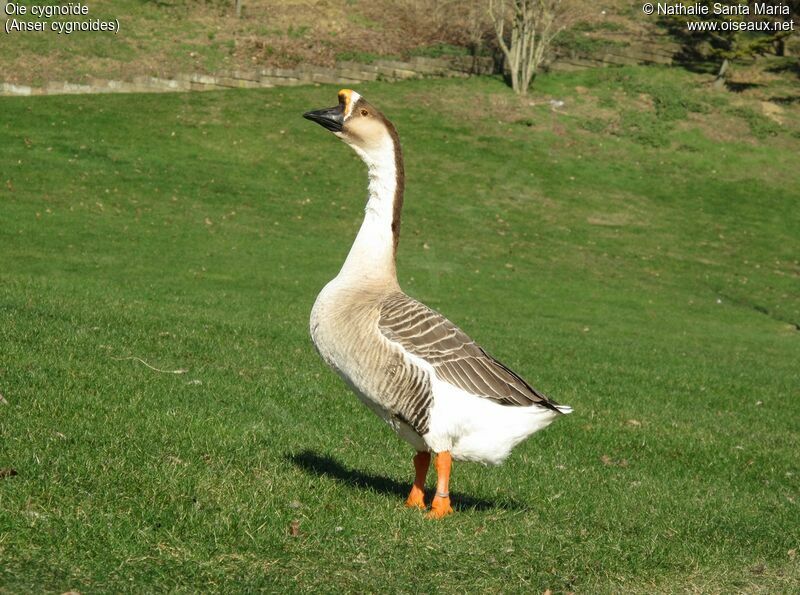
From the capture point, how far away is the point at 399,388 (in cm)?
709

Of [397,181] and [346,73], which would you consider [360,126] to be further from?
[346,73]

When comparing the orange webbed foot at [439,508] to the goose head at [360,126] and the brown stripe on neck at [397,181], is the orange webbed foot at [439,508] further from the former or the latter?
the goose head at [360,126]

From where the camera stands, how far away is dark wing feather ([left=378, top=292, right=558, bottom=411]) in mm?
7164

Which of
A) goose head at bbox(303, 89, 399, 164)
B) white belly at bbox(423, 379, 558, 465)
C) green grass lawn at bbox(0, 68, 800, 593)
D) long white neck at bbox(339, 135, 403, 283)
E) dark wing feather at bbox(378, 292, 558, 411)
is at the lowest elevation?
green grass lawn at bbox(0, 68, 800, 593)

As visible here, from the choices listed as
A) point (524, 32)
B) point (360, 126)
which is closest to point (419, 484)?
point (360, 126)

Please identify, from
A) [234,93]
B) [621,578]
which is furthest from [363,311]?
[234,93]

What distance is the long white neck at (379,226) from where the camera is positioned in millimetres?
7535

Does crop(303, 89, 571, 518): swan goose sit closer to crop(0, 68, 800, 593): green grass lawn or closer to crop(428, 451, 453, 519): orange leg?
crop(428, 451, 453, 519): orange leg

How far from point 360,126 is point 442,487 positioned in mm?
2866

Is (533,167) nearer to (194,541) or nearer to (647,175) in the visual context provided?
(647,175)

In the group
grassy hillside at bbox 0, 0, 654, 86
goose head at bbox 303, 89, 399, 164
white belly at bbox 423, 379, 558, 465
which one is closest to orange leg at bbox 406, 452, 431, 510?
white belly at bbox 423, 379, 558, 465

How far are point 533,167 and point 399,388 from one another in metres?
33.6

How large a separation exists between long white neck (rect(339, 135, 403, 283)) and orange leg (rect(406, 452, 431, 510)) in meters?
1.52

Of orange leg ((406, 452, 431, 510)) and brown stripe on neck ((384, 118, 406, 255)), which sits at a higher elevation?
brown stripe on neck ((384, 118, 406, 255))
